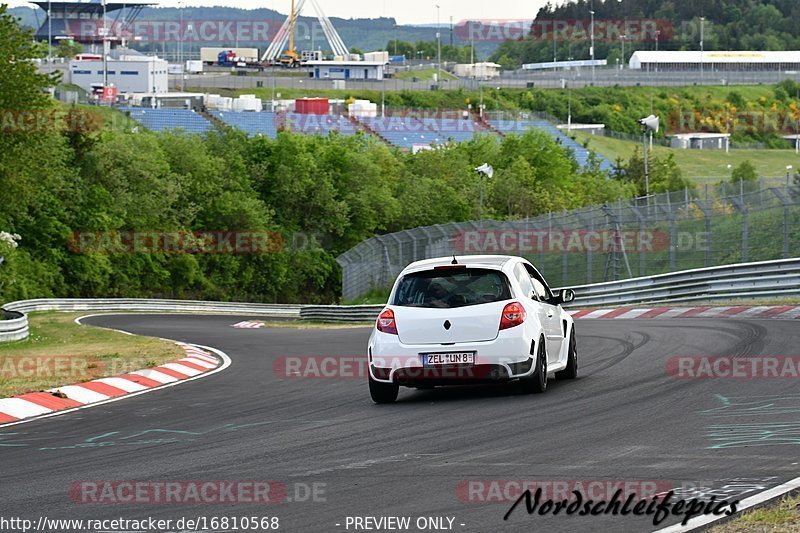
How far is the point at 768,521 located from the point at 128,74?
161 m

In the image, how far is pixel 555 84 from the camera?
17838 centimetres

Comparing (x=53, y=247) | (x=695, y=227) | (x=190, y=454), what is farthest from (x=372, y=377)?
(x=53, y=247)

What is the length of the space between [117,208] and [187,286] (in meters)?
6.93

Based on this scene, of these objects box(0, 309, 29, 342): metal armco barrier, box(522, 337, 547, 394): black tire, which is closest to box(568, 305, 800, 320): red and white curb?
box(522, 337, 547, 394): black tire

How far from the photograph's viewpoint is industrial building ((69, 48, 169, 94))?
158 metres

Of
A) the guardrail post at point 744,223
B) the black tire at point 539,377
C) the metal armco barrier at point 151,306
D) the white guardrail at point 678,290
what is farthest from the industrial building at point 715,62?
the black tire at point 539,377

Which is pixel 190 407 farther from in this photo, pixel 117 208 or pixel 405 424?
pixel 117 208

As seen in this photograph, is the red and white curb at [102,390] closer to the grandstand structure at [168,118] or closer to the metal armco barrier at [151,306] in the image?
the metal armco barrier at [151,306]

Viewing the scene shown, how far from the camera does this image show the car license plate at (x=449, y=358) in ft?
40.9

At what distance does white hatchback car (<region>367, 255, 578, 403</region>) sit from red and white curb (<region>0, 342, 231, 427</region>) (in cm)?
353

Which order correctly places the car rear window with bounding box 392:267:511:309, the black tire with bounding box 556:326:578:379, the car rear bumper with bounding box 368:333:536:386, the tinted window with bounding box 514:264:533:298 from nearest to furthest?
the car rear bumper with bounding box 368:333:536:386 < the car rear window with bounding box 392:267:511:309 < the tinted window with bounding box 514:264:533:298 < the black tire with bounding box 556:326:578:379

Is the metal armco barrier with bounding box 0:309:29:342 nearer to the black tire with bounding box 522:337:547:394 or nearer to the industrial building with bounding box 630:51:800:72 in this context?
the black tire with bounding box 522:337:547:394

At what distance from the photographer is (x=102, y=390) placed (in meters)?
15.5

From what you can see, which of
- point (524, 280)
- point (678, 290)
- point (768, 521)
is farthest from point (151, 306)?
point (768, 521)
